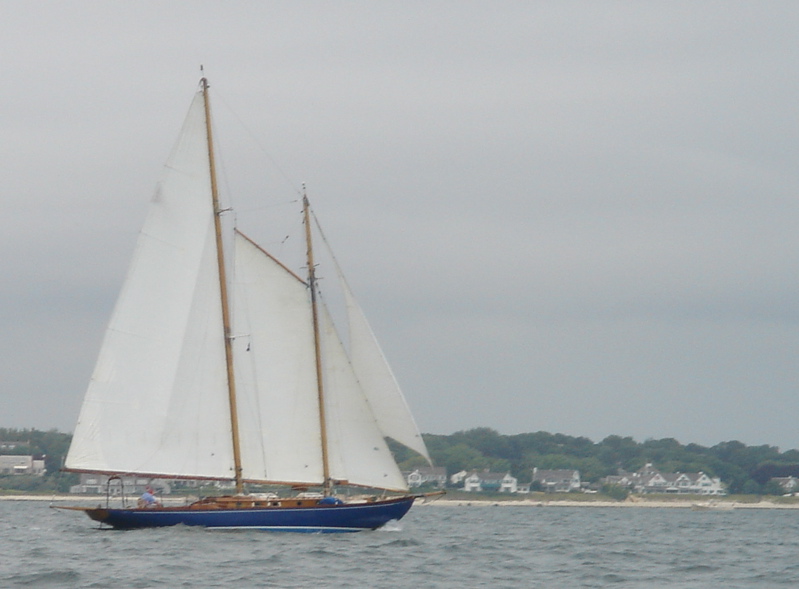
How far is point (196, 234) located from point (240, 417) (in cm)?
757

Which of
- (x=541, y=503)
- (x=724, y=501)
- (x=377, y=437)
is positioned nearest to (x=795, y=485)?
(x=724, y=501)

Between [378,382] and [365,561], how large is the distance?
9.66 meters

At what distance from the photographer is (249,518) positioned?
55.5 metres

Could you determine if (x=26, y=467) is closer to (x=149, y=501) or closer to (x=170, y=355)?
(x=149, y=501)

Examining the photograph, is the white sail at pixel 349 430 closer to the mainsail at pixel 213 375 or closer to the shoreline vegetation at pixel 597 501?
the mainsail at pixel 213 375

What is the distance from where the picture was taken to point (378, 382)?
183 feet

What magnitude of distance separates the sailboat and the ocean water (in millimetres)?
1871

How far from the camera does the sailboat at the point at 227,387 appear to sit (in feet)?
182

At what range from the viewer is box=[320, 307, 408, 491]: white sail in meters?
56.5

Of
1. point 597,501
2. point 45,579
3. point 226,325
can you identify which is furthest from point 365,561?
point 597,501

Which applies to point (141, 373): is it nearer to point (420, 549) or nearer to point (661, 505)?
point (420, 549)

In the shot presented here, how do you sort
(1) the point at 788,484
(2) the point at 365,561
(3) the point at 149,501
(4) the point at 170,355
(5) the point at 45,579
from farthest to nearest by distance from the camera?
(1) the point at 788,484
(3) the point at 149,501
(4) the point at 170,355
(2) the point at 365,561
(5) the point at 45,579

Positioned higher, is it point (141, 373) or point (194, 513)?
point (141, 373)

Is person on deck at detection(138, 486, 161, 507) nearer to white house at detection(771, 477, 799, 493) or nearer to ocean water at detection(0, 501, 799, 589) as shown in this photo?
ocean water at detection(0, 501, 799, 589)
